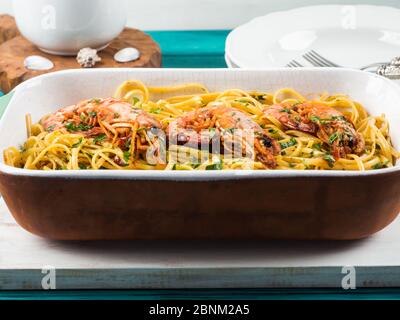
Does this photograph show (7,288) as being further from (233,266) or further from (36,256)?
(233,266)

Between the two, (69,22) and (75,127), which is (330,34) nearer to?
(69,22)

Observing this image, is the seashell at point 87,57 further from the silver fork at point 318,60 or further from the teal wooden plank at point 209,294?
the teal wooden plank at point 209,294

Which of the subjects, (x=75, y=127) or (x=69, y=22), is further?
(x=69, y=22)

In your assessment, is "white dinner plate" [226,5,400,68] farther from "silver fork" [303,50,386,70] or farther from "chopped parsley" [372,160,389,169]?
"chopped parsley" [372,160,389,169]

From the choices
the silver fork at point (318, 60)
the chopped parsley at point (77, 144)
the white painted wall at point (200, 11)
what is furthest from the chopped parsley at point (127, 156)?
the white painted wall at point (200, 11)

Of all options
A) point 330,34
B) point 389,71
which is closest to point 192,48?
point 330,34

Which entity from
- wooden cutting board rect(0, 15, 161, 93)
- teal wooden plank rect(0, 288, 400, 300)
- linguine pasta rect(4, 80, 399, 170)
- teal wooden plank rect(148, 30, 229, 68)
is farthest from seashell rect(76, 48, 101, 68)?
teal wooden plank rect(0, 288, 400, 300)
